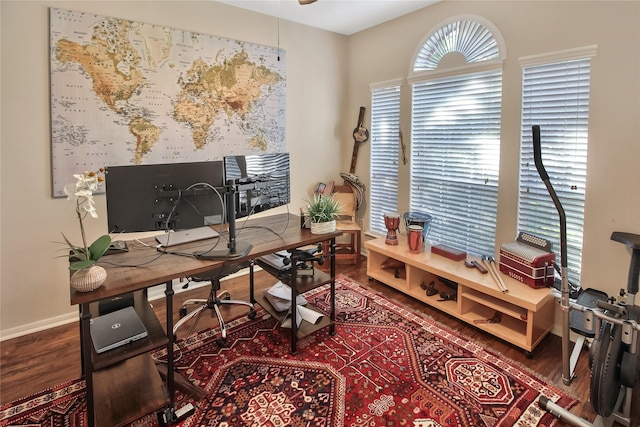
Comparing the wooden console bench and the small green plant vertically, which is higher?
the small green plant

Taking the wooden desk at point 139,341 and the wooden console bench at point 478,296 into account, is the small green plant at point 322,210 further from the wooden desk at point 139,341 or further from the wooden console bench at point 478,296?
the wooden console bench at point 478,296

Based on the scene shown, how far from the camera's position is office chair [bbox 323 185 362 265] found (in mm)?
4057

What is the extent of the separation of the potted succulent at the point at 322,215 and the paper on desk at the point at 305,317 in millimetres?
680

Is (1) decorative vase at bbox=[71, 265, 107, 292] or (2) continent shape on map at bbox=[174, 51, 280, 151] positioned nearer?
(1) decorative vase at bbox=[71, 265, 107, 292]

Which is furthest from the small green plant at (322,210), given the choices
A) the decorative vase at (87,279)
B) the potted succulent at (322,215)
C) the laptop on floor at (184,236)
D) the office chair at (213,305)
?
the decorative vase at (87,279)

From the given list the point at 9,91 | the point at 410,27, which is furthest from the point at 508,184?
the point at 9,91

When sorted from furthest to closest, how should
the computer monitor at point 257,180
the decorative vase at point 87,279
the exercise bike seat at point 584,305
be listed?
the computer monitor at point 257,180 → the exercise bike seat at point 584,305 → the decorative vase at point 87,279

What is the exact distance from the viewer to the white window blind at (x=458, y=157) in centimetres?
305

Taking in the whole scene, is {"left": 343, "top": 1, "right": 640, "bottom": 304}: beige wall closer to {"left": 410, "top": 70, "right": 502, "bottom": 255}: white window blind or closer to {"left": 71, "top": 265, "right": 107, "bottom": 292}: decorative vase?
{"left": 410, "top": 70, "right": 502, "bottom": 255}: white window blind

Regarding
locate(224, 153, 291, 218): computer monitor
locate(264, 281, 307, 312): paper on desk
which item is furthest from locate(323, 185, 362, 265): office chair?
locate(224, 153, 291, 218): computer monitor

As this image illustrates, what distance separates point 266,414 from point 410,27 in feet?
11.9

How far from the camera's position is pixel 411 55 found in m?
3.61

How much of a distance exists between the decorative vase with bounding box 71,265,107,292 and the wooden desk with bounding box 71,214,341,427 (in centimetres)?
3

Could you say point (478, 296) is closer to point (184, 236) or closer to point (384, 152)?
point (384, 152)
